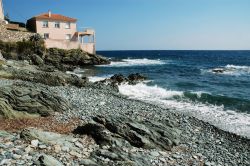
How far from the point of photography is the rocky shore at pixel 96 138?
10078mm

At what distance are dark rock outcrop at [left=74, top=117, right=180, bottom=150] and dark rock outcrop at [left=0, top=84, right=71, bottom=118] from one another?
9.98 ft

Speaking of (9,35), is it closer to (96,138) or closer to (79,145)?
(96,138)

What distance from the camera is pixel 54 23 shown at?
67750 millimetres

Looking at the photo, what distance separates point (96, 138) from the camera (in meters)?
12.1

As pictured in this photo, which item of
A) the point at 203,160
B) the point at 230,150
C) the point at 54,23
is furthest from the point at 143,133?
the point at 54,23

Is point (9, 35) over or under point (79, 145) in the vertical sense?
over

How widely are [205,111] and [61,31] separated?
175 feet

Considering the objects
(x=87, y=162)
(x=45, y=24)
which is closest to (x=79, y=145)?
(x=87, y=162)

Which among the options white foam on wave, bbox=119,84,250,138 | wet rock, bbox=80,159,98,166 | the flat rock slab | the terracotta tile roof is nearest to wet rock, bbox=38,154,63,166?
wet rock, bbox=80,159,98,166

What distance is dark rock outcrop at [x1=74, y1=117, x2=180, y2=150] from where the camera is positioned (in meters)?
12.1

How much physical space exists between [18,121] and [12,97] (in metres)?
1.70

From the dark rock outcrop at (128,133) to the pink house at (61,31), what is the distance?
2027 inches

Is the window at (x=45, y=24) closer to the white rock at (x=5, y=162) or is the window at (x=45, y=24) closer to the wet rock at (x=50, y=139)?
the wet rock at (x=50, y=139)

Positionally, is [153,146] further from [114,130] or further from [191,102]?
[191,102]
